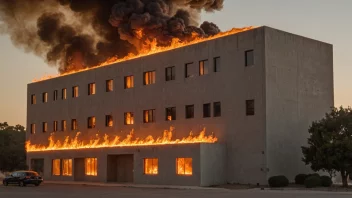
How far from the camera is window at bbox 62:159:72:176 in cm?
5697

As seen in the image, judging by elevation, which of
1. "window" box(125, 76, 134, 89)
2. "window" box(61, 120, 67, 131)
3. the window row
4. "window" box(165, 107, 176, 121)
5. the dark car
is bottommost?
the dark car

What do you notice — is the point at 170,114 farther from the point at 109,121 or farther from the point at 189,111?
the point at 109,121

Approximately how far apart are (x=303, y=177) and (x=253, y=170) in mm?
3524

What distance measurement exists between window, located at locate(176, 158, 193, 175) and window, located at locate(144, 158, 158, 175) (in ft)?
9.17

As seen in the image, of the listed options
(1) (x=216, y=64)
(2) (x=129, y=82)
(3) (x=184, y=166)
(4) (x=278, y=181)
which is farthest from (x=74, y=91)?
(4) (x=278, y=181)

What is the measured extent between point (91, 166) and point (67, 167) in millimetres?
4261

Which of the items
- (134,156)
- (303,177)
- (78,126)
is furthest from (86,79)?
(303,177)

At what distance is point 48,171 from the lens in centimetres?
5978

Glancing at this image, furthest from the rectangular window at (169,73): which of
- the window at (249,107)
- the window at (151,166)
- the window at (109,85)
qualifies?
the window at (249,107)

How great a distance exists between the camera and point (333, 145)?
37469 mm

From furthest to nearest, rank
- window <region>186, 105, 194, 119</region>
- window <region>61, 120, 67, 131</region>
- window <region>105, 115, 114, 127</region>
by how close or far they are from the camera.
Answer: window <region>61, 120, 67, 131</region> → window <region>105, 115, 114, 127</region> → window <region>186, 105, 194, 119</region>

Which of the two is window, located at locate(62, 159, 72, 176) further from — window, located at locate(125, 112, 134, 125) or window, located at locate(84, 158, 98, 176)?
window, located at locate(125, 112, 134, 125)

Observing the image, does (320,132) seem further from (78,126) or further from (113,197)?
(78,126)

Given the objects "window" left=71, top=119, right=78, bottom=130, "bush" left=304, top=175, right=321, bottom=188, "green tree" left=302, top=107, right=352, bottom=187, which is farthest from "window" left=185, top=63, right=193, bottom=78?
"window" left=71, top=119, right=78, bottom=130
